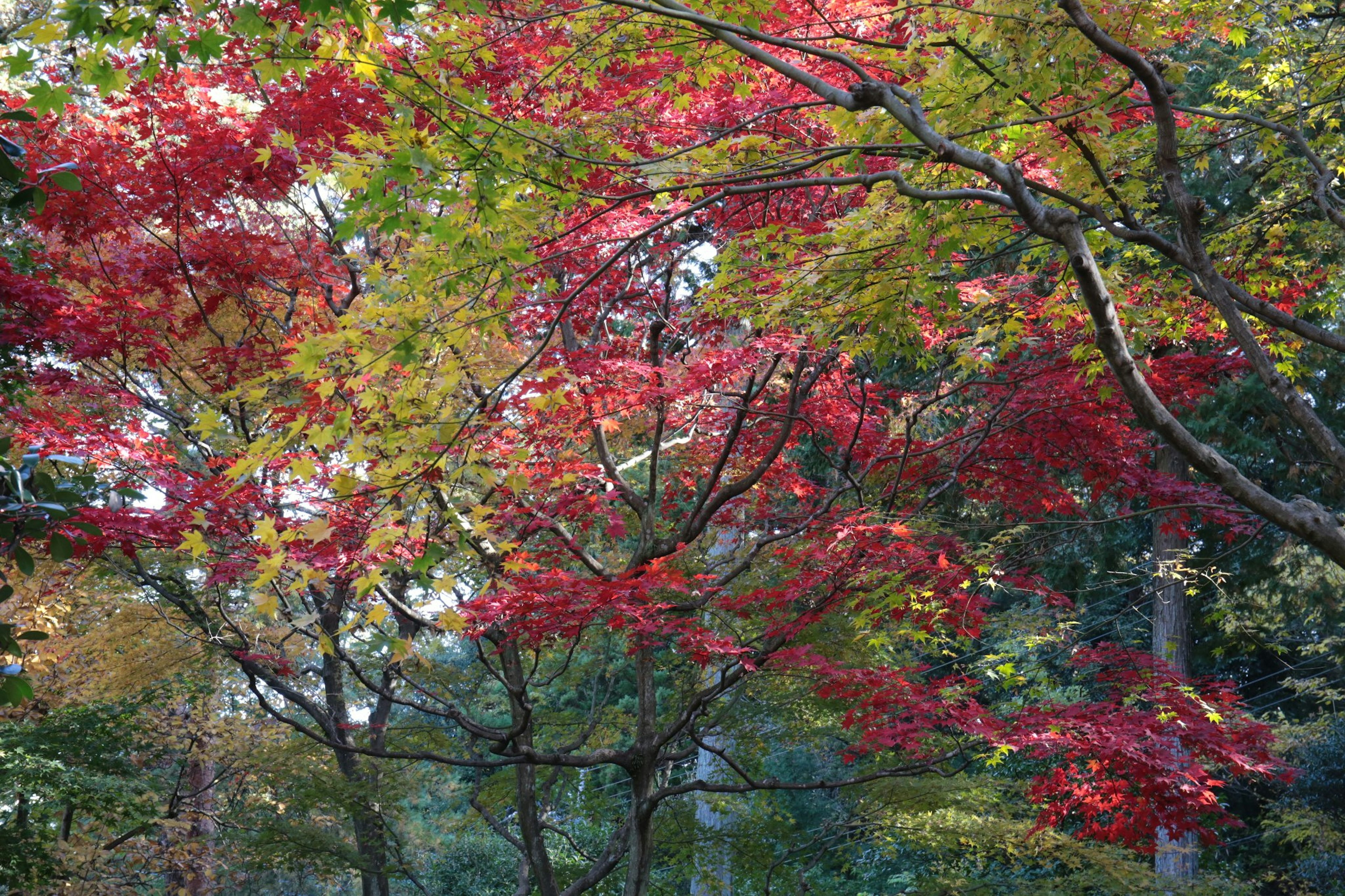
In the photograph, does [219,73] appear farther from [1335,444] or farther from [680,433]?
[1335,444]

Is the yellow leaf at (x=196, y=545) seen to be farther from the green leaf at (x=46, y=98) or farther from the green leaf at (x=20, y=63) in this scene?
the green leaf at (x=20, y=63)

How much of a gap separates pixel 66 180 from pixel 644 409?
4.37 m

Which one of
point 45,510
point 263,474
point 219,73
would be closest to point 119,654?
point 263,474

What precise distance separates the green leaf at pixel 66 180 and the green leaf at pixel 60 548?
0.62m

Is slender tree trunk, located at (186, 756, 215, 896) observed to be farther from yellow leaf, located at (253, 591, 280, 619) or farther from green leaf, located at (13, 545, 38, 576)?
green leaf, located at (13, 545, 38, 576)

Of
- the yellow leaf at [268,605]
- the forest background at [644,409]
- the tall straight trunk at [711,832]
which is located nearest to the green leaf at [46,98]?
the forest background at [644,409]

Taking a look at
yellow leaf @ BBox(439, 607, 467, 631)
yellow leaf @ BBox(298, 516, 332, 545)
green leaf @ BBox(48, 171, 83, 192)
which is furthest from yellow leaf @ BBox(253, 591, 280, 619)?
green leaf @ BBox(48, 171, 83, 192)

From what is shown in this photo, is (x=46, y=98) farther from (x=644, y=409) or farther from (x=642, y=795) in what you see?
(x=642, y=795)

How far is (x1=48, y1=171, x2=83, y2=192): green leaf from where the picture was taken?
1.58m

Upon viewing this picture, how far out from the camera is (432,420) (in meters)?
2.73

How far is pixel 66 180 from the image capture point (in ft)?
5.45

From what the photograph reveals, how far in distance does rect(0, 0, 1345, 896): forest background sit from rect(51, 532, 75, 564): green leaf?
0.01m

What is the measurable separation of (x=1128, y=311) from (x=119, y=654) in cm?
838

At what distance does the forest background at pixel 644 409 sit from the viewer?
2.73m
